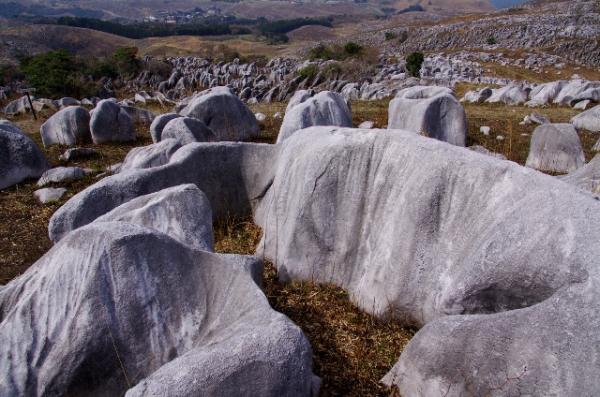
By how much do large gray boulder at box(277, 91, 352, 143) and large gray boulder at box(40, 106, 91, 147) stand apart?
5855 millimetres

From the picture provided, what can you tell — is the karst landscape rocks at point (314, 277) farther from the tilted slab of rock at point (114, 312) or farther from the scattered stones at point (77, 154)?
the scattered stones at point (77, 154)

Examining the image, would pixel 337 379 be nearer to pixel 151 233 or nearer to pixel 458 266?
pixel 458 266

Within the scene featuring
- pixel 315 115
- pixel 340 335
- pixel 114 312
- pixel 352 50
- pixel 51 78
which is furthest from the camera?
pixel 352 50

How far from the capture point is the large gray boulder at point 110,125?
496 inches

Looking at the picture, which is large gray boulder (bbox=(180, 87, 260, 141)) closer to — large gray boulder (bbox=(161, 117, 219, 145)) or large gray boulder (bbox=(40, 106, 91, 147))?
large gray boulder (bbox=(161, 117, 219, 145))

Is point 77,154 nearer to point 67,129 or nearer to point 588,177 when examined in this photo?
point 67,129

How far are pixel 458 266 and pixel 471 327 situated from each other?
767mm

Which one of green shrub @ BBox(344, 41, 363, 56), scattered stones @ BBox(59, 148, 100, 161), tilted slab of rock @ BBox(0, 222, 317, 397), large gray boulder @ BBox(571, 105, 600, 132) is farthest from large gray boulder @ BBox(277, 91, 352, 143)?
green shrub @ BBox(344, 41, 363, 56)

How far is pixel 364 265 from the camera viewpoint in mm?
4949

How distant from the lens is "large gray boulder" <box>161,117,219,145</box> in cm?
1038

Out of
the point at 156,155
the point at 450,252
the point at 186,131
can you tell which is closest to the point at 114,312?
the point at 450,252

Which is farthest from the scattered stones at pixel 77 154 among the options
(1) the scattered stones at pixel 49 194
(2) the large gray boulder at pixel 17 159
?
(1) the scattered stones at pixel 49 194

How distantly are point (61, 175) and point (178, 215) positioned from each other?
5854 millimetres

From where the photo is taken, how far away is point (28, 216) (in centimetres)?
820
